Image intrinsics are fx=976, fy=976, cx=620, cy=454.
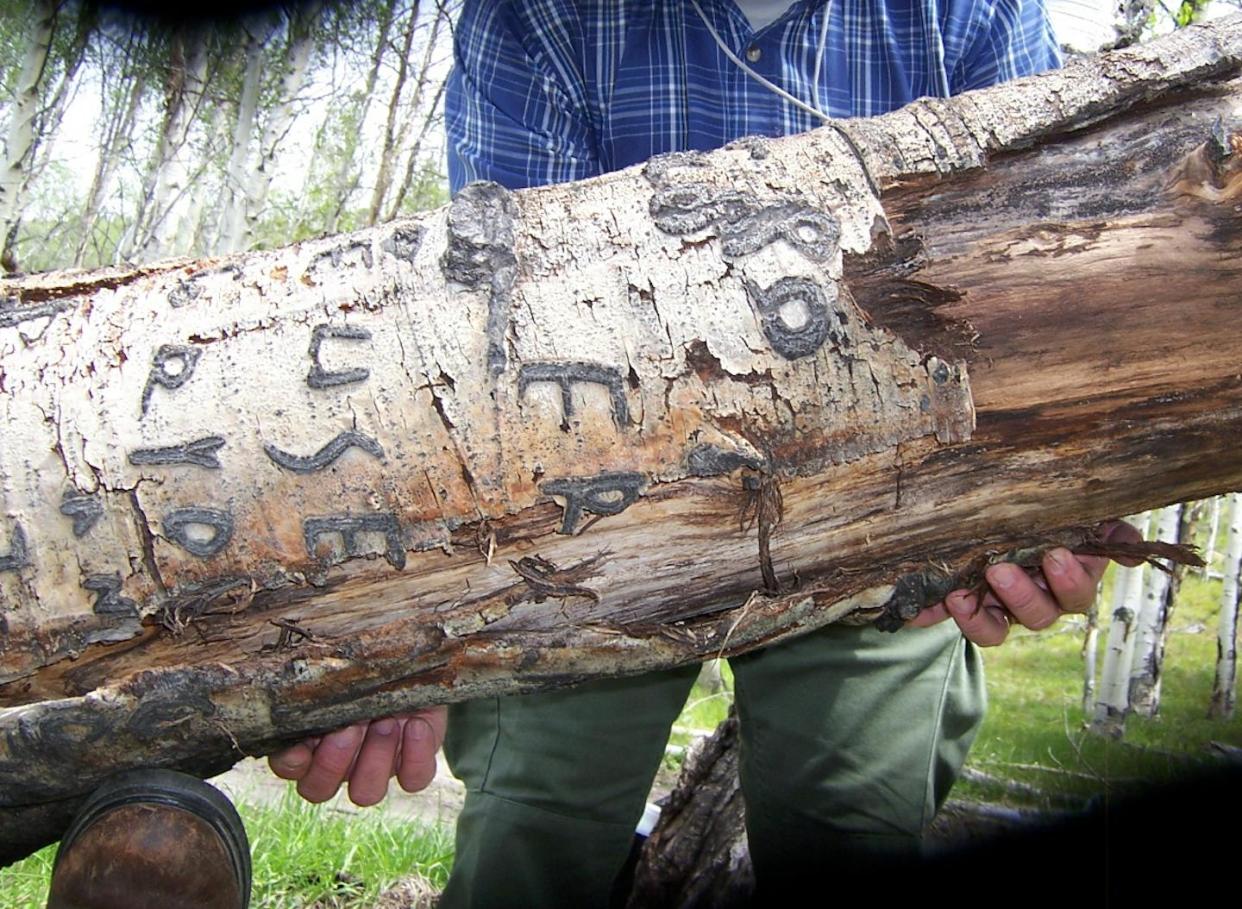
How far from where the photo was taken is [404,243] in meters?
1.35

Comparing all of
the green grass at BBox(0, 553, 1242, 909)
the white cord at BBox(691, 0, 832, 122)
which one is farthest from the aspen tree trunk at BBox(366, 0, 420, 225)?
the white cord at BBox(691, 0, 832, 122)

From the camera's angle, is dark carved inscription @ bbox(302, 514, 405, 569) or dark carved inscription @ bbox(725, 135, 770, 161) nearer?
dark carved inscription @ bbox(302, 514, 405, 569)

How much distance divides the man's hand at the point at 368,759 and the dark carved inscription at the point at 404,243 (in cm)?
86

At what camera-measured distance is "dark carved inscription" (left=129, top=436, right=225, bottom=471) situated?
1.24m

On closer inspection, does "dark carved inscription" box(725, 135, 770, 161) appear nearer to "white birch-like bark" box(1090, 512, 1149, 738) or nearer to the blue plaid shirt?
the blue plaid shirt

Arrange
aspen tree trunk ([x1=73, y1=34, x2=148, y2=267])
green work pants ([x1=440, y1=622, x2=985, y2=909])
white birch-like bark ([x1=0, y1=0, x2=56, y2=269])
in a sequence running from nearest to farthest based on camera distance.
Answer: green work pants ([x1=440, y1=622, x2=985, y2=909]) < white birch-like bark ([x1=0, y1=0, x2=56, y2=269]) < aspen tree trunk ([x1=73, y1=34, x2=148, y2=267])

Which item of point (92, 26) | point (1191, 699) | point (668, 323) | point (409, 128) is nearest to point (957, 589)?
point (668, 323)

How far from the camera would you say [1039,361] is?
1359mm

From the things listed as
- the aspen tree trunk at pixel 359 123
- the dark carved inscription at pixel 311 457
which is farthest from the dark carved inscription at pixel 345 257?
the aspen tree trunk at pixel 359 123

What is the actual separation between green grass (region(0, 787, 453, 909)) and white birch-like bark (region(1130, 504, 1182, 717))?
5006mm

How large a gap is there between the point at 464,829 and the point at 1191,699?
702cm

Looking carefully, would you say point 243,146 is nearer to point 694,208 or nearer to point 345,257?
point 345,257

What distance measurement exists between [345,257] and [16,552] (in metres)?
0.57

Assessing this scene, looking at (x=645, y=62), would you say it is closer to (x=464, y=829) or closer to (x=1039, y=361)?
(x=1039, y=361)
